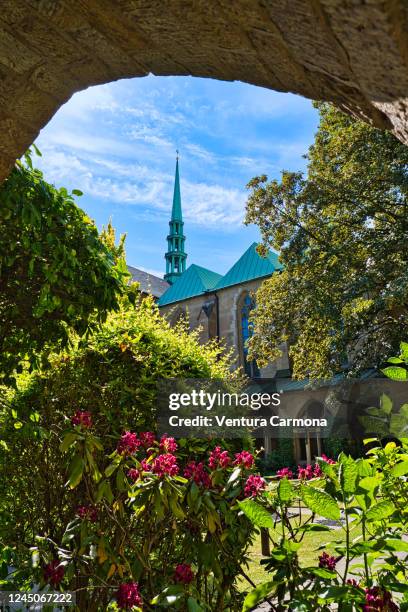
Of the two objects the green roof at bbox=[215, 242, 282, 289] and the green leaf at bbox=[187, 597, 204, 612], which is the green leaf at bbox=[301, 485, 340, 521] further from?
the green roof at bbox=[215, 242, 282, 289]

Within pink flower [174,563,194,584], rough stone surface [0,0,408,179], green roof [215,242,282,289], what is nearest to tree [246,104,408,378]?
pink flower [174,563,194,584]

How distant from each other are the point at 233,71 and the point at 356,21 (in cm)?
51

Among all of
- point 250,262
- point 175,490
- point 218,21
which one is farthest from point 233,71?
point 250,262

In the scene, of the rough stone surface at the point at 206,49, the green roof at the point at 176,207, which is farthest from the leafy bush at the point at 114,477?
the green roof at the point at 176,207

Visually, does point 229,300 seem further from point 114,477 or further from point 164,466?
point 164,466

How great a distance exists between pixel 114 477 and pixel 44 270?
5.38 ft

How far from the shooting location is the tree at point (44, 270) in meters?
2.97

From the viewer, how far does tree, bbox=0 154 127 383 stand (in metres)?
2.97

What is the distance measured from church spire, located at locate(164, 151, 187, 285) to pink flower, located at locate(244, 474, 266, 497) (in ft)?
149

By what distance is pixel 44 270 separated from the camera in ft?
9.94

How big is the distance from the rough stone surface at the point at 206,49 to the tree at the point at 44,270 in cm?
143

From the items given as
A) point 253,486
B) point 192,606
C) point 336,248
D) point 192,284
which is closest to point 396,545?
point 192,606

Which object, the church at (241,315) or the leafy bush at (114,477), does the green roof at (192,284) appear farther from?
the leafy bush at (114,477)

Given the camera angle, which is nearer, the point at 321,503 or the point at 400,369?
the point at 321,503
